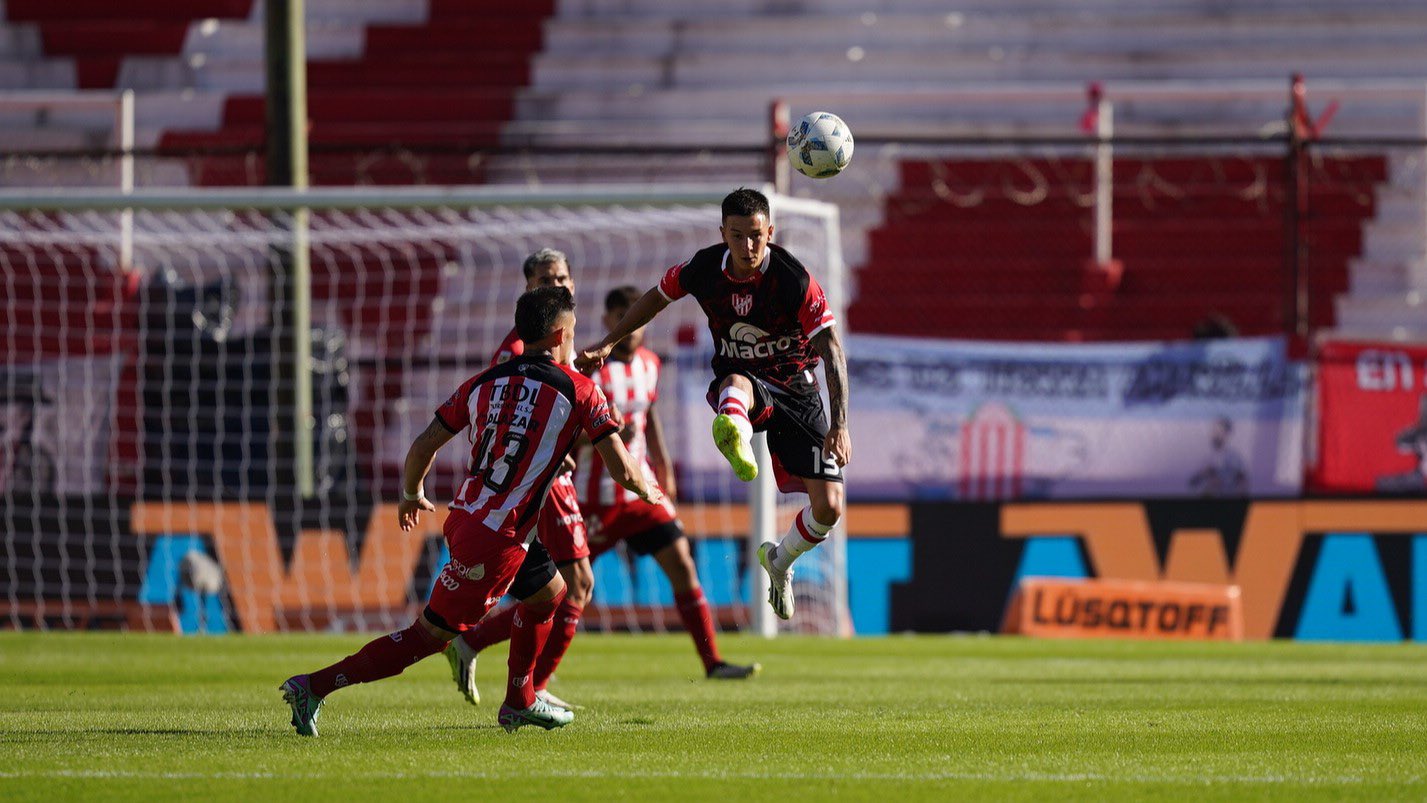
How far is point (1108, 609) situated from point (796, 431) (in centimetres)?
675

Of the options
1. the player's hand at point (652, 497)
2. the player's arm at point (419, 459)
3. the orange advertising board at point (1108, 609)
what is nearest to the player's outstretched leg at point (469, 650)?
the player's arm at point (419, 459)

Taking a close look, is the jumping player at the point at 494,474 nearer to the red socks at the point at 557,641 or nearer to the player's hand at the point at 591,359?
the player's hand at the point at 591,359

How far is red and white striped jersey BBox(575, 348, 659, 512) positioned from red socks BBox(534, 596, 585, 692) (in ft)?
5.17

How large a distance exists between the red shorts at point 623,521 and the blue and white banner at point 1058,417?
15.8 feet

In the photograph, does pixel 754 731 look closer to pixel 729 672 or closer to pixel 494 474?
pixel 494 474

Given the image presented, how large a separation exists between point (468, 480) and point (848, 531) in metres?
7.68

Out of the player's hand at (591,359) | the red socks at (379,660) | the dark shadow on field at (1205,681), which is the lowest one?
the dark shadow on field at (1205,681)

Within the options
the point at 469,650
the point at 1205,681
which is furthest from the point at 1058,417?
the point at 469,650

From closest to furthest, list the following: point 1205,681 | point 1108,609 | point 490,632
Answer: point 490,632, point 1205,681, point 1108,609

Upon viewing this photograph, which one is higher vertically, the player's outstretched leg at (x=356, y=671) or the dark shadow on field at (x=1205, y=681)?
the player's outstretched leg at (x=356, y=671)

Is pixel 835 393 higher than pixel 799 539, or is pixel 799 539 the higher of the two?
pixel 835 393

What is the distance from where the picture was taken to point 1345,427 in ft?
48.8

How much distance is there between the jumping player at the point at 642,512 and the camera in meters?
10.1

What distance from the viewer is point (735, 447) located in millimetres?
7703
